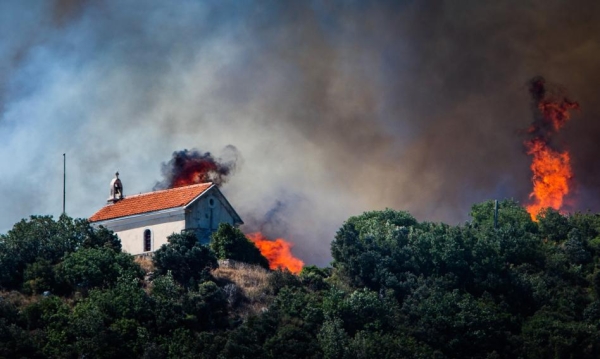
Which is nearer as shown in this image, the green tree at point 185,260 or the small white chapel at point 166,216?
the green tree at point 185,260

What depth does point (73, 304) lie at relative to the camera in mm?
91562

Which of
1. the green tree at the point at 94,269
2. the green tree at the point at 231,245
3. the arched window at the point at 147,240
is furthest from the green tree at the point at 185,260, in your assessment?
the arched window at the point at 147,240

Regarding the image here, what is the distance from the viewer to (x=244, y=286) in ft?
317

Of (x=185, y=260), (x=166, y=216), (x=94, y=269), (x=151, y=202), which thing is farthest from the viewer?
(x=151, y=202)

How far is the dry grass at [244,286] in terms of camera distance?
9475 cm

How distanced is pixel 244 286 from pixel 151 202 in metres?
Result: 12.3

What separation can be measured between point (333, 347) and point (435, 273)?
14.5 meters

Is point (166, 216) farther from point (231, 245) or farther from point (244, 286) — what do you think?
point (244, 286)

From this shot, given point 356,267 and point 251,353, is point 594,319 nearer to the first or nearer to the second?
Result: point 356,267

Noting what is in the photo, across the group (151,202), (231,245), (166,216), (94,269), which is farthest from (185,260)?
(151,202)

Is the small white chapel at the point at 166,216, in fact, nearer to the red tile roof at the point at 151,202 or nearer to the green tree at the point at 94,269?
the red tile roof at the point at 151,202

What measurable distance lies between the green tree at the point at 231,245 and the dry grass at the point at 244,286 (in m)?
0.88

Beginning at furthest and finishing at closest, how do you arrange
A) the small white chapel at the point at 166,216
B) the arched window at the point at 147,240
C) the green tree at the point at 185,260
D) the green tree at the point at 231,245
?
1. the arched window at the point at 147,240
2. the small white chapel at the point at 166,216
3. the green tree at the point at 231,245
4. the green tree at the point at 185,260

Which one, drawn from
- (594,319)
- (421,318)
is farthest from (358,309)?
(594,319)
